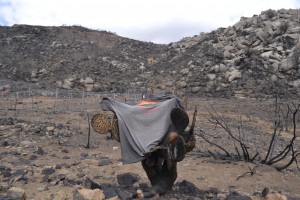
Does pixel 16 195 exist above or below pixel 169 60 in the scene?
below

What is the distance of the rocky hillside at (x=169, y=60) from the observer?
21297 millimetres

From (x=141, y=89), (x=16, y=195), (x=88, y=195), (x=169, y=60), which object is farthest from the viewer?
(x=169, y=60)

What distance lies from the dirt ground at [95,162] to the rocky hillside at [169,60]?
885 centimetres

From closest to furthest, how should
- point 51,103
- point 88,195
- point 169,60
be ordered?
point 88,195 → point 51,103 → point 169,60

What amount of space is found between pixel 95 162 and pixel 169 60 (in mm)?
22543

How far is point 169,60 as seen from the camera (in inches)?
1164

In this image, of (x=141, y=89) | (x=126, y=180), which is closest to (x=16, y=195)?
(x=126, y=180)

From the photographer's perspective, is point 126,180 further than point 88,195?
Yes

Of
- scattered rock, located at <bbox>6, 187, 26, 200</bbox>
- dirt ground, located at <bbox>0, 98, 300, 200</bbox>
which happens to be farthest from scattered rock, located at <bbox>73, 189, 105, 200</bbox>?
scattered rock, located at <bbox>6, 187, 26, 200</bbox>

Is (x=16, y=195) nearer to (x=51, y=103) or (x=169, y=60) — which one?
(x=51, y=103)

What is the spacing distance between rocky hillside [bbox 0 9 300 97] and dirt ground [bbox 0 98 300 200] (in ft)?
29.0

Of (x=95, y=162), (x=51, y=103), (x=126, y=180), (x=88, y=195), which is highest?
(x=51, y=103)

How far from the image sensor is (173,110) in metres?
4.75

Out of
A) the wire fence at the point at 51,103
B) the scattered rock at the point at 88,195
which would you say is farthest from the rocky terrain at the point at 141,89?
the wire fence at the point at 51,103
